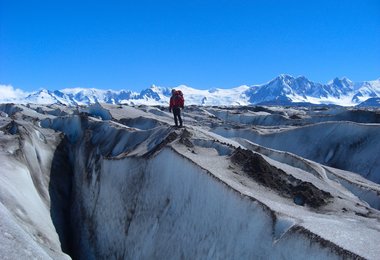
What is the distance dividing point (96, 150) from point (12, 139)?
15.3 feet

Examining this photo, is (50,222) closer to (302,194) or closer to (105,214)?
(105,214)

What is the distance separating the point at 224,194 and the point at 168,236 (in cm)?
294

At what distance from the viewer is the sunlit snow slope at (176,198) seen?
1062cm

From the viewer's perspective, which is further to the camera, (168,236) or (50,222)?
(50,222)

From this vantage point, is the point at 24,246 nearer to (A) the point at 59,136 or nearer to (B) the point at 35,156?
(B) the point at 35,156

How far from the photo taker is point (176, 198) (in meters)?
15.5

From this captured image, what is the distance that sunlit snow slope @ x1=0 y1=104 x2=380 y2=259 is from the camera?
10.6 m

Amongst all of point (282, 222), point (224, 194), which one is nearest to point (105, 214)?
point (224, 194)

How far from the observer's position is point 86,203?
23.6 metres

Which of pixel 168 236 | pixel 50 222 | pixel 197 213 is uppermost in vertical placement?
pixel 197 213

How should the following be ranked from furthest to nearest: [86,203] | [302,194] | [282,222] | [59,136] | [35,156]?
[59,136] → [35,156] → [86,203] → [302,194] → [282,222]

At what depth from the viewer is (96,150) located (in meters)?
26.9

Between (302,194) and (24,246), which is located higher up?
(302,194)

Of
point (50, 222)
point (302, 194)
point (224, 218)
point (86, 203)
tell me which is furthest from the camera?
point (86, 203)
